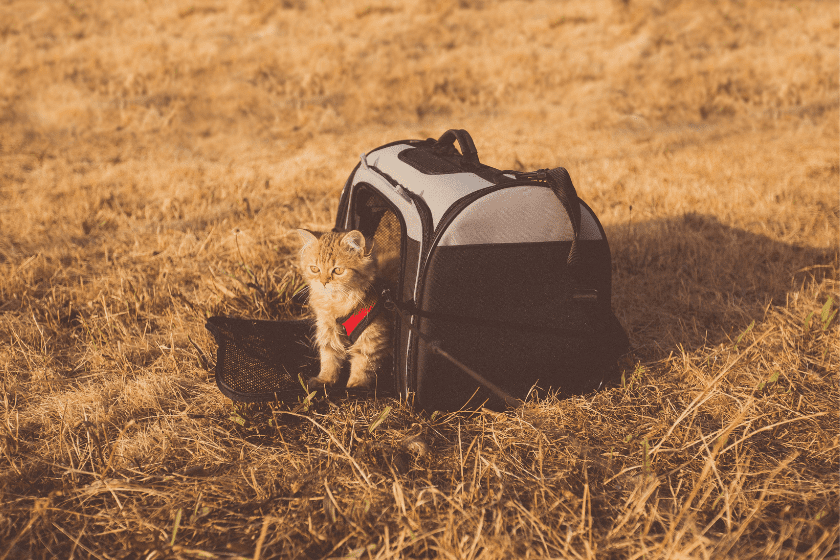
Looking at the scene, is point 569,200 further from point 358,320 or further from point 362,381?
point 362,381

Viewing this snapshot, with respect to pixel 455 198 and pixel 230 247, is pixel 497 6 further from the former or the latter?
pixel 455 198

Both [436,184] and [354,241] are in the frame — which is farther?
[354,241]

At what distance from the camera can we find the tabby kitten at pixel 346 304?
2.30 metres

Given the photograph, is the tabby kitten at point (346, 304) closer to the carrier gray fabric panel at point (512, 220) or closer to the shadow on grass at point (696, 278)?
the carrier gray fabric panel at point (512, 220)

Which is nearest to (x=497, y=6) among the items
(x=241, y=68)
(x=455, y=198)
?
(x=241, y=68)

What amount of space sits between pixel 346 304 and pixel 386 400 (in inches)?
19.0

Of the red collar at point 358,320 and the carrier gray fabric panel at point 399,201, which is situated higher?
the carrier gray fabric panel at point 399,201

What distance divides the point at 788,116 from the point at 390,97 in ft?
20.3

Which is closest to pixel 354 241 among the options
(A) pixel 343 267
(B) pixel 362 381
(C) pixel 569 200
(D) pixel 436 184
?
(A) pixel 343 267

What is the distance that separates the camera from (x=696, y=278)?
10.9ft

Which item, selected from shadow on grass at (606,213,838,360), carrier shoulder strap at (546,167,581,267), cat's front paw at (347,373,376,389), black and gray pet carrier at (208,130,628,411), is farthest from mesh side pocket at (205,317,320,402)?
shadow on grass at (606,213,838,360)

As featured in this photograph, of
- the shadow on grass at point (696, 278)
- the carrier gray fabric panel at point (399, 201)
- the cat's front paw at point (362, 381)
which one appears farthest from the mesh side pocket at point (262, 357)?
the shadow on grass at point (696, 278)

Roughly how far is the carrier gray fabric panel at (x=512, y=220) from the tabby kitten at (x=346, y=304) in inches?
22.3

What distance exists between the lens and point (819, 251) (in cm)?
350
